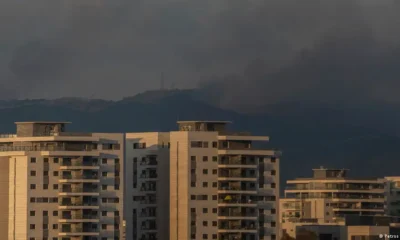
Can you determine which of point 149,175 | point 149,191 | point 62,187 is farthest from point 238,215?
point 62,187

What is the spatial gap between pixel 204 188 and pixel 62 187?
53.1 feet

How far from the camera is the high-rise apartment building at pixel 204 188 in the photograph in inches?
7392

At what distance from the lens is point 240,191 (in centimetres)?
18850

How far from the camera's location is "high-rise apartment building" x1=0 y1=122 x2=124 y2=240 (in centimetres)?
17988

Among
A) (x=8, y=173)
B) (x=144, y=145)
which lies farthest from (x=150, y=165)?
(x=8, y=173)

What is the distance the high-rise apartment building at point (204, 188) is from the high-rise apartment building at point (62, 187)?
781 cm

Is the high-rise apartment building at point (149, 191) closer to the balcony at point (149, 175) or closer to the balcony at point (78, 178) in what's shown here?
the balcony at point (149, 175)

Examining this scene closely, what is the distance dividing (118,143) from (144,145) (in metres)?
11.2

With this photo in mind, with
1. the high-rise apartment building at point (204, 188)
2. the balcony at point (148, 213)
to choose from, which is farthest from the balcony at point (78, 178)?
the balcony at point (148, 213)

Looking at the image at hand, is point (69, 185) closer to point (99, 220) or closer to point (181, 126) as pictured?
point (99, 220)

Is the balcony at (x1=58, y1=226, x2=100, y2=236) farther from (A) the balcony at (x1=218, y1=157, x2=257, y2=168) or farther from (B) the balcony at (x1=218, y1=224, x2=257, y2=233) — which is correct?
(A) the balcony at (x1=218, y1=157, x2=257, y2=168)

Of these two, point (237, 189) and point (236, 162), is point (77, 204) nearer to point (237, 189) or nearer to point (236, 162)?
point (237, 189)

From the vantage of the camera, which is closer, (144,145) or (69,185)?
(69,185)

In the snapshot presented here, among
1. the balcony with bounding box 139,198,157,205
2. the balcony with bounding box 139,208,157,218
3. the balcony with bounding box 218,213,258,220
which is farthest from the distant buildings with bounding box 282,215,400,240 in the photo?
the balcony with bounding box 139,198,157,205
